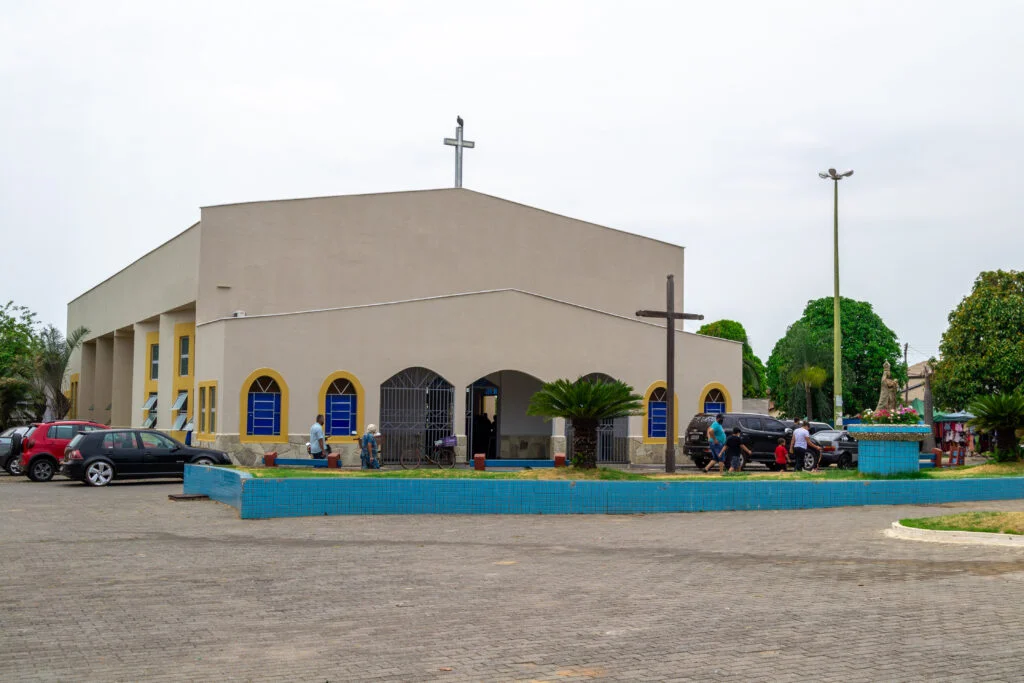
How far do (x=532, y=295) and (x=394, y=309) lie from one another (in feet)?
14.3

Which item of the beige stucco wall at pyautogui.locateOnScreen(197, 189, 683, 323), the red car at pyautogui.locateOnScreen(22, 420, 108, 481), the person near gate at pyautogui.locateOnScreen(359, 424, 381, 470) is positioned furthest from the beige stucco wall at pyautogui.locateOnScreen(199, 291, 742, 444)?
the red car at pyautogui.locateOnScreen(22, 420, 108, 481)

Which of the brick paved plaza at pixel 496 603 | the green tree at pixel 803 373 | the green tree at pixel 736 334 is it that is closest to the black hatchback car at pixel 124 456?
the brick paved plaza at pixel 496 603

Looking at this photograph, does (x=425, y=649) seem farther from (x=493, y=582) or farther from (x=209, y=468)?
(x=209, y=468)

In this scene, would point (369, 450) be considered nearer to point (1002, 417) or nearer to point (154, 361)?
point (1002, 417)

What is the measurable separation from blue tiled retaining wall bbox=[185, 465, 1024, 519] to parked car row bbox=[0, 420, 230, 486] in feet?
14.6

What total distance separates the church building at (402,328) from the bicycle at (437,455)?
1.11 ft

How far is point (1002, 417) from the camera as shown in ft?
80.3

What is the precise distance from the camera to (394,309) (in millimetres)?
30203

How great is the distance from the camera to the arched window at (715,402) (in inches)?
1342

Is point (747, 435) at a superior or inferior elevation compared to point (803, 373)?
inferior

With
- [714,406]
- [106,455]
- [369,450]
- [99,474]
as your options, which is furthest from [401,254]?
[99,474]

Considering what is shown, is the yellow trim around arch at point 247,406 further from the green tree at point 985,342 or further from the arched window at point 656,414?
the green tree at point 985,342

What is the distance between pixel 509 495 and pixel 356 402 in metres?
13.1

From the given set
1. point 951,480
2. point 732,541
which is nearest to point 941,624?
point 732,541
